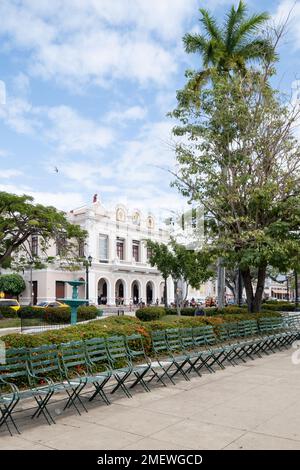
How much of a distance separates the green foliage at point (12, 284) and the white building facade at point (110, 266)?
994 mm

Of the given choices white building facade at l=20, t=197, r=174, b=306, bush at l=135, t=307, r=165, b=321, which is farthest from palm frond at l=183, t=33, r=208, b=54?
white building facade at l=20, t=197, r=174, b=306

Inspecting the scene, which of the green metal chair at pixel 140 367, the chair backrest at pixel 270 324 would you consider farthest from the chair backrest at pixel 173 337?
the chair backrest at pixel 270 324

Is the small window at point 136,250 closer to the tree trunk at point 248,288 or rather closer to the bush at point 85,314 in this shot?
the bush at point 85,314

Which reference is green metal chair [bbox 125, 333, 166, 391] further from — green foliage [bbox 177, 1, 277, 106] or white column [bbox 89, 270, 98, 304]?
white column [bbox 89, 270, 98, 304]

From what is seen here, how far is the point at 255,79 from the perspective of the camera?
67.9ft

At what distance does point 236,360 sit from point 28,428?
734 centimetres

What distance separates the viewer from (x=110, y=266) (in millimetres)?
57031

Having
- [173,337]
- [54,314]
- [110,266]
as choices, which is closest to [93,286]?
[110,266]

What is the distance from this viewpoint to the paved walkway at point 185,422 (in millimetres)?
5875

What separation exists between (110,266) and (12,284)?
37.4 ft

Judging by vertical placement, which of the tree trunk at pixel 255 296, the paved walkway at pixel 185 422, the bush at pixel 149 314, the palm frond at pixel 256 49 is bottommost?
the paved walkway at pixel 185 422

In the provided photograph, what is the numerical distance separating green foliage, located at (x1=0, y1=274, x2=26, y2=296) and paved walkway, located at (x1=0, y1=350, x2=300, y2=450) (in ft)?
158
